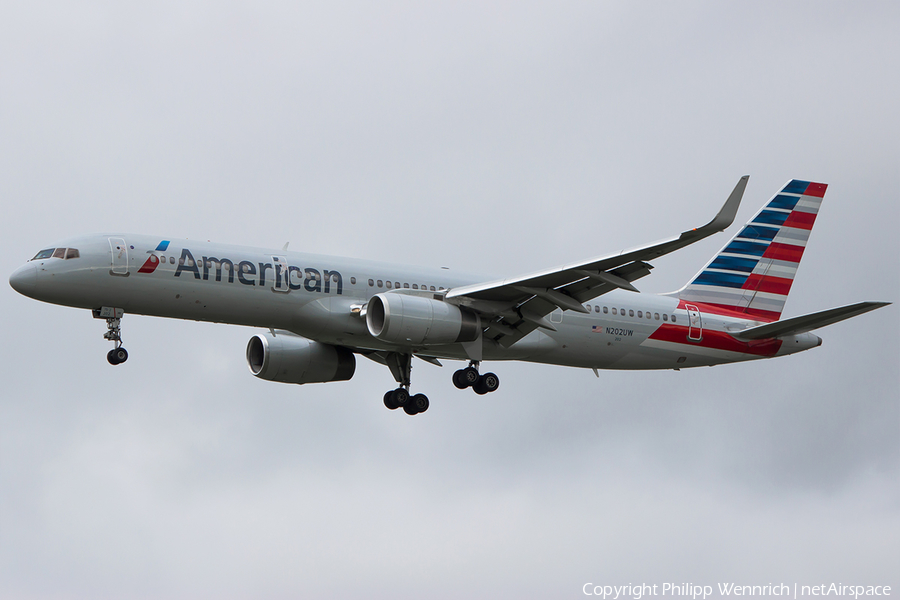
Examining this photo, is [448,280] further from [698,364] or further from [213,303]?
[698,364]

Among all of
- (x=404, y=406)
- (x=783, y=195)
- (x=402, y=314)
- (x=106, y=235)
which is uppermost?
(x=783, y=195)

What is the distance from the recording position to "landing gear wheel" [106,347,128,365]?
31.9 m

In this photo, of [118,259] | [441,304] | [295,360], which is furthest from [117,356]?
[441,304]

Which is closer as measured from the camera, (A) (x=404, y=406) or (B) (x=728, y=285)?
(A) (x=404, y=406)

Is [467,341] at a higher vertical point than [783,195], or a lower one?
lower

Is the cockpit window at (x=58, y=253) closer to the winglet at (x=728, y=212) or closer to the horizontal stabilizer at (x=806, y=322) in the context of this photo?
the winglet at (x=728, y=212)

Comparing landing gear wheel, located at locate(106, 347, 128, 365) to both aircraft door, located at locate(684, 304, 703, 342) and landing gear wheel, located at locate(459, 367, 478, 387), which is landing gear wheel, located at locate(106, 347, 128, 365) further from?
aircraft door, located at locate(684, 304, 703, 342)

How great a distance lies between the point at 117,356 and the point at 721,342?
67.8ft

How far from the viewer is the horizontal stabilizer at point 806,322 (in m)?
32.8

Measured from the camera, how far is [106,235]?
104ft

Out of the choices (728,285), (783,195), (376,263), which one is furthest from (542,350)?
(783,195)

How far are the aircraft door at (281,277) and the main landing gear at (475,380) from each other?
6.51 metres

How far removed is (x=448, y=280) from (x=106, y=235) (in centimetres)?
1064

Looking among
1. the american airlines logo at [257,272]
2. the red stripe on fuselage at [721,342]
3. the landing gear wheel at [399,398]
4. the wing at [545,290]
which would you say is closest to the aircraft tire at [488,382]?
the wing at [545,290]
